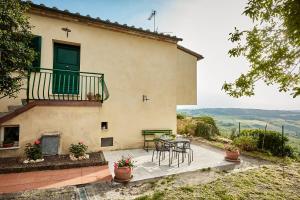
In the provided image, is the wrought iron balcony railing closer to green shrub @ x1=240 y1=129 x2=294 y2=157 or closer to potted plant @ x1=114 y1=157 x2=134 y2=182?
potted plant @ x1=114 y1=157 x2=134 y2=182

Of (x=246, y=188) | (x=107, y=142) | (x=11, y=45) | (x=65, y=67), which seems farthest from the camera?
(x=107, y=142)

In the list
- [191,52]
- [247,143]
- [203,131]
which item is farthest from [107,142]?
[203,131]

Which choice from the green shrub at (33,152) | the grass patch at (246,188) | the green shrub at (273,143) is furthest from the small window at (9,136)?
the green shrub at (273,143)

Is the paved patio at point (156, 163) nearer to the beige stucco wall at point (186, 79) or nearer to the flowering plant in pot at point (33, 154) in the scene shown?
the flowering plant in pot at point (33, 154)

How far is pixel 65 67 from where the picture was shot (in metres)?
7.75

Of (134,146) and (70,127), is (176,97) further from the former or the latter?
(70,127)

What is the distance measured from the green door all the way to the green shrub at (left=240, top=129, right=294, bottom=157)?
8812mm

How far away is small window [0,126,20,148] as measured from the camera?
6.11m

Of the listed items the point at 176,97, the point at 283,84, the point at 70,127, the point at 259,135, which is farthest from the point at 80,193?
the point at 259,135

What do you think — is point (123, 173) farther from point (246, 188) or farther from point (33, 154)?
point (246, 188)

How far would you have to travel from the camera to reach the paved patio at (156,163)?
5629mm

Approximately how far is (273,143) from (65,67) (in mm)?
9864

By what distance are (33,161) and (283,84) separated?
22.4 ft

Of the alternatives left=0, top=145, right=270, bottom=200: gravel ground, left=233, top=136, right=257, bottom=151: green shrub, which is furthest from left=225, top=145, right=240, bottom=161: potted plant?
left=233, top=136, right=257, bottom=151: green shrub
